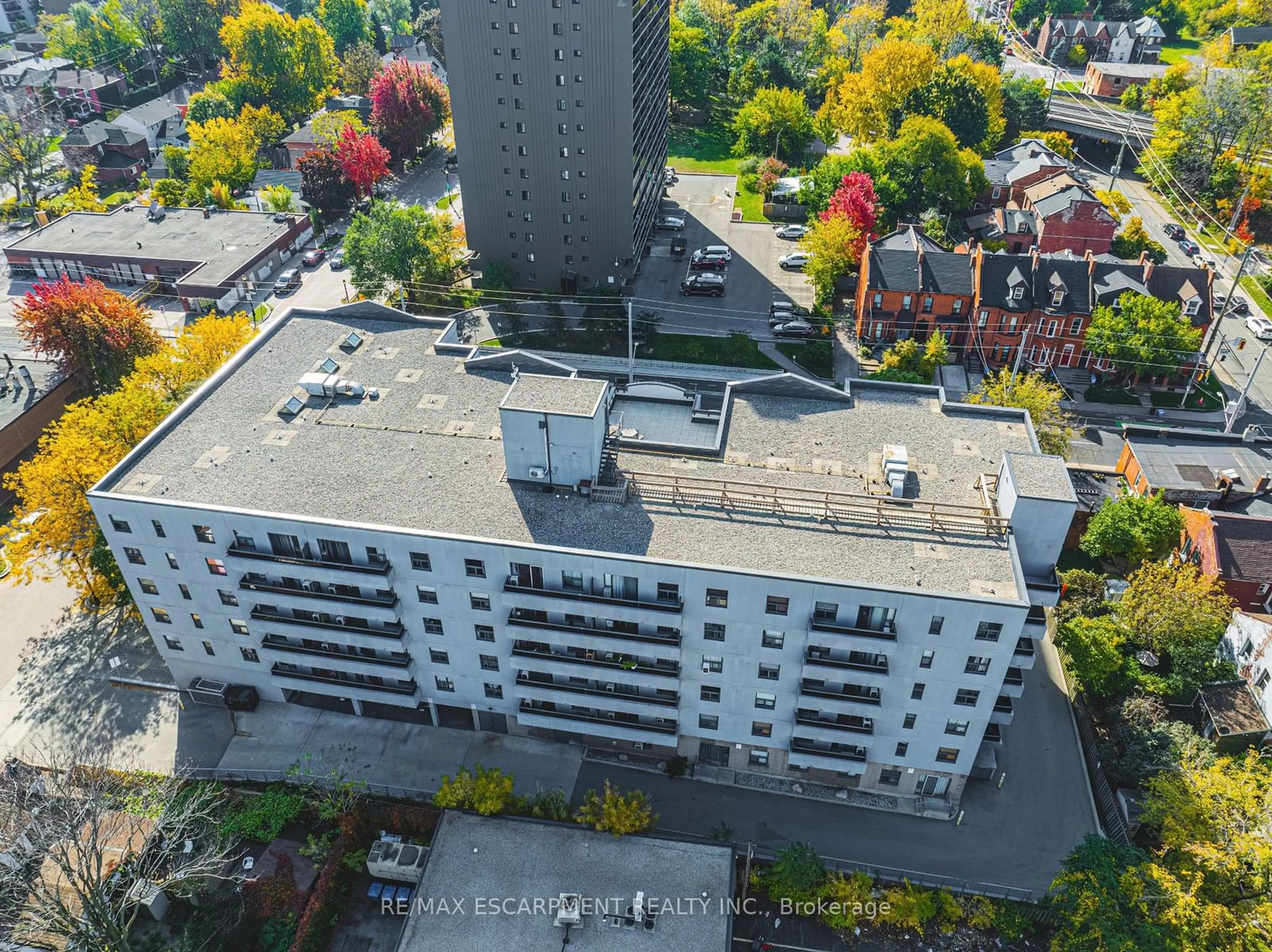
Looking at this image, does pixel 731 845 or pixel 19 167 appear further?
pixel 19 167

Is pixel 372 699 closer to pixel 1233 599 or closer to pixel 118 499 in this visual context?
pixel 118 499

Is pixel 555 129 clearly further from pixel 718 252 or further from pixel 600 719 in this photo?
pixel 600 719

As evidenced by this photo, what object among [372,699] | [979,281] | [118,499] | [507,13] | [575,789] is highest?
[507,13]

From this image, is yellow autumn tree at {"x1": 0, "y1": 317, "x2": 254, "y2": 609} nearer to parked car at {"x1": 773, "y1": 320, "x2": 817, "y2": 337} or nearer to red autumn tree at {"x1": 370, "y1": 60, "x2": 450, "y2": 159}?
parked car at {"x1": 773, "y1": 320, "x2": 817, "y2": 337}

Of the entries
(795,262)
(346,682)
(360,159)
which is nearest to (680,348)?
(795,262)

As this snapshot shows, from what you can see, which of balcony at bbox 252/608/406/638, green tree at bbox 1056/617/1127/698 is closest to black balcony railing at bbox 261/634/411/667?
balcony at bbox 252/608/406/638

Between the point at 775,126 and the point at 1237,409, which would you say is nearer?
the point at 1237,409

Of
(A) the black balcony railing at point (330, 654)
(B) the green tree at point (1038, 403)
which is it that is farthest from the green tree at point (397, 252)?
(B) the green tree at point (1038, 403)

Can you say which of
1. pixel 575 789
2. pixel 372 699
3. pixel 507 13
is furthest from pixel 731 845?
pixel 507 13
